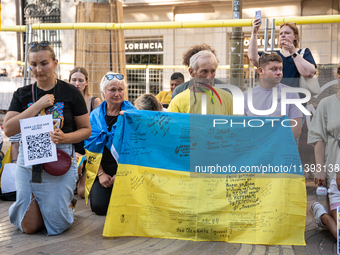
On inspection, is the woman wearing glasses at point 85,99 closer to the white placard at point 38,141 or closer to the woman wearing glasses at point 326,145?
the white placard at point 38,141

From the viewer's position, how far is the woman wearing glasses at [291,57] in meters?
4.68

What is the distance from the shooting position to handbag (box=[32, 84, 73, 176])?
12.2 feet

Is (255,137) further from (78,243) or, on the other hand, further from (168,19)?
(168,19)

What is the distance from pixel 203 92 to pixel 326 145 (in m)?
1.45

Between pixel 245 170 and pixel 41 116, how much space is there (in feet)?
6.76

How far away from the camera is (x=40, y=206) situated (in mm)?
3822

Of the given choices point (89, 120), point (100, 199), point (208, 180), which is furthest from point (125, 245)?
point (89, 120)

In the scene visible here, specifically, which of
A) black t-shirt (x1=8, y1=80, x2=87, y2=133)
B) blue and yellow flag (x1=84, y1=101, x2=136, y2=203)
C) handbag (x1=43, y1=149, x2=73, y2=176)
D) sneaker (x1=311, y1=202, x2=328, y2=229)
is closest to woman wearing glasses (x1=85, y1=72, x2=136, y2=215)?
blue and yellow flag (x1=84, y1=101, x2=136, y2=203)

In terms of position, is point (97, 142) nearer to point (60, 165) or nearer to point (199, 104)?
point (60, 165)

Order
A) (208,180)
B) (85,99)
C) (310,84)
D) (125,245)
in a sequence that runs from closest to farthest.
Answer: (125,245), (208,180), (310,84), (85,99)

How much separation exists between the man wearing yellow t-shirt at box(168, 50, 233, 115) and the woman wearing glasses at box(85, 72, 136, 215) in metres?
0.88

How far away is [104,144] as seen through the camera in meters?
4.58

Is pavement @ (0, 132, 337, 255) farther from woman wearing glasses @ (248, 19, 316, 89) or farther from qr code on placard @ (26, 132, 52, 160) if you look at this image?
woman wearing glasses @ (248, 19, 316, 89)

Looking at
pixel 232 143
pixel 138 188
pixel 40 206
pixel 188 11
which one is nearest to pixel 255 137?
pixel 232 143
